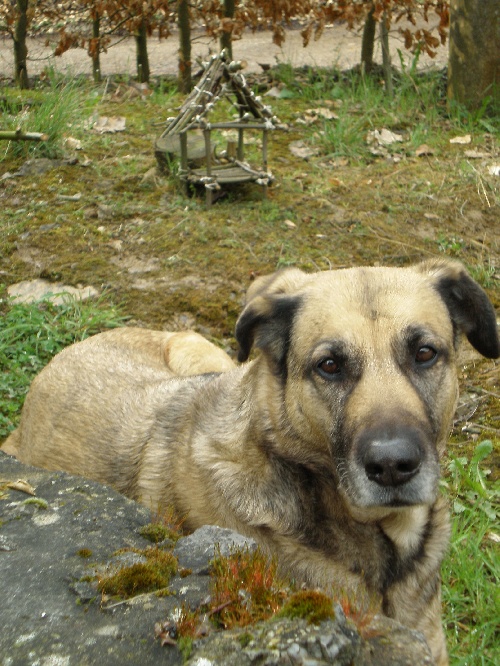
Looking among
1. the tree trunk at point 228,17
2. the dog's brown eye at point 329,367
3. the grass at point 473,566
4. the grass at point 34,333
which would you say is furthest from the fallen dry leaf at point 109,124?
the dog's brown eye at point 329,367

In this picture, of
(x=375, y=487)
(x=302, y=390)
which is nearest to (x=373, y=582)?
(x=375, y=487)

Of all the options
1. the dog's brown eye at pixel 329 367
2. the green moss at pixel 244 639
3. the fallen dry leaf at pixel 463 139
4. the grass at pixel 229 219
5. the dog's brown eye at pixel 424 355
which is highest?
the green moss at pixel 244 639

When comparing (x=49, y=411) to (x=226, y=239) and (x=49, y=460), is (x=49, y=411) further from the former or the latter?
(x=226, y=239)

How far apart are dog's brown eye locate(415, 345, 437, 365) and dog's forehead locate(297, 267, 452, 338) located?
0.30 feet

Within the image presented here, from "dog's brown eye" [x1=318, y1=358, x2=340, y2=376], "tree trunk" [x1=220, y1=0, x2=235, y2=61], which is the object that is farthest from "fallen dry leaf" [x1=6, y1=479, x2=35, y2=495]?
"tree trunk" [x1=220, y1=0, x2=235, y2=61]

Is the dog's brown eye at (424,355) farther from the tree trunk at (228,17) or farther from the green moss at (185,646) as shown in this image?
the tree trunk at (228,17)

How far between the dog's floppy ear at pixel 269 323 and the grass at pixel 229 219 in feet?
5.03

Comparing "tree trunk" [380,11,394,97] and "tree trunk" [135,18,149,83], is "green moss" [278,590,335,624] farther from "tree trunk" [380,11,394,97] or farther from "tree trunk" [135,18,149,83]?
"tree trunk" [135,18,149,83]

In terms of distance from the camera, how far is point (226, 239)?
21.5 feet

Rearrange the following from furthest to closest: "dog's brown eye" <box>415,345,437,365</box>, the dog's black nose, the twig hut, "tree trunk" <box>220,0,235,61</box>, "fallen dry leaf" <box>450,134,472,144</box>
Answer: "tree trunk" <box>220,0,235,61</box> < "fallen dry leaf" <box>450,134,472,144</box> < the twig hut < "dog's brown eye" <box>415,345,437,365</box> < the dog's black nose

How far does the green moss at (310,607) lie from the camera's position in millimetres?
1827

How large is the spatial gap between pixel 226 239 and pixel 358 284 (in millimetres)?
3367

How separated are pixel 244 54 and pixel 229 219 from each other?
495 cm

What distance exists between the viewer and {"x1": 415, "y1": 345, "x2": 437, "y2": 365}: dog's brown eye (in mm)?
3162
